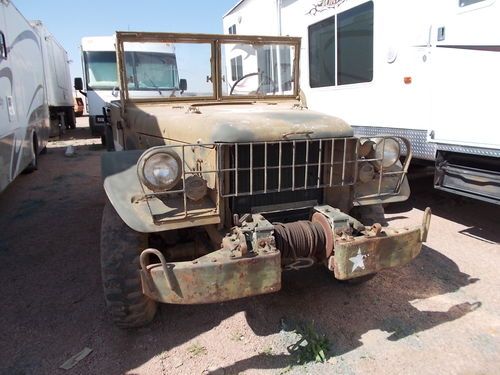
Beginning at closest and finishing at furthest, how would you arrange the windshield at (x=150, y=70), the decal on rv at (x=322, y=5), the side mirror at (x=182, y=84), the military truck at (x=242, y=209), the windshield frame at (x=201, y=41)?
1. the military truck at (x=242, y=209)
2. the windshield frame at (x=201, y=41)
3. the windshield at (x=150, y=70)
4. the side mirror at (x=182, y=84)
5. the decal on rv at (x=322, y=5)

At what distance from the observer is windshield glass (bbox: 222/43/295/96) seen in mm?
4234

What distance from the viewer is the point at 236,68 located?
14.7 ft

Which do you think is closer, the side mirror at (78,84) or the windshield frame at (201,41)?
the windshield frame at (201,41)

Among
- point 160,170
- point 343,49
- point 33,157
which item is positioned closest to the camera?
point 160,170

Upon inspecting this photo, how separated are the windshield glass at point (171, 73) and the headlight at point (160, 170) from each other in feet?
5.74

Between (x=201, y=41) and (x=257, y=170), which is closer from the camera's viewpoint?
(x=257, y=170)

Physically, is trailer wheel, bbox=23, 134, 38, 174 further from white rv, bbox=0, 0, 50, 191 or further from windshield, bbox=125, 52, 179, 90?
windshield, bbox=125, 52, 179, 90

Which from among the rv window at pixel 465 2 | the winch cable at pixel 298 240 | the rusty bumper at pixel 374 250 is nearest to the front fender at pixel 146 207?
the winch cable at pixel 298 240

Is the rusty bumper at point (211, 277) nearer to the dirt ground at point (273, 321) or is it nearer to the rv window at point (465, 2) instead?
the dirt ground at point (273, 321)

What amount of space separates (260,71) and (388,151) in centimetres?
173

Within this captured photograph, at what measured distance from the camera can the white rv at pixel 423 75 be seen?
4176 mm

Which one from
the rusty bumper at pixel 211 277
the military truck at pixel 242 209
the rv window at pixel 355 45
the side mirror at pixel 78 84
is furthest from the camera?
the side mirror at pixel 78 84

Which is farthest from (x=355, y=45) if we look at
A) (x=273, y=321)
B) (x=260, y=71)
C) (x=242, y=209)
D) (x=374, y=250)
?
(x=273, y=321)

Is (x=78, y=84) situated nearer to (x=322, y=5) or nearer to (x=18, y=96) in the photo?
(x=18, y=96)
